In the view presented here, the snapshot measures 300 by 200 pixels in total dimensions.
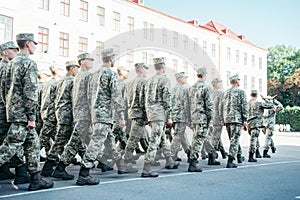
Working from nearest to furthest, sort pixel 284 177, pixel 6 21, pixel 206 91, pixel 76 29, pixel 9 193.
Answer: pixel 9 193
pixel 284 177
pixel 206 91
pixel 6 21
pixel 76 29

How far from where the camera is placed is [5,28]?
86.6 feet

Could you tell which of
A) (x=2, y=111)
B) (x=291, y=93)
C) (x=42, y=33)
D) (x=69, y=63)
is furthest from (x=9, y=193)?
(x=291, y=93)

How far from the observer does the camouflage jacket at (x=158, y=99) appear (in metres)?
7.82

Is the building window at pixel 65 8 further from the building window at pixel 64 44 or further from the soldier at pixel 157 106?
the soldier at pixel 157 106

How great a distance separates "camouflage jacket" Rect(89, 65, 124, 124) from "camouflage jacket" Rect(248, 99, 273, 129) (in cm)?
560

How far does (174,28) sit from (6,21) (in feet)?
61.8

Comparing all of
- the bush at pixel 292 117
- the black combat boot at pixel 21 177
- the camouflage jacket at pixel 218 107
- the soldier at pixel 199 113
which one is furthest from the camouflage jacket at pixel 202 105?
the bush at pixel 292 117

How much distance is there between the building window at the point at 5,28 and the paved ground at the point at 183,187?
1982cm

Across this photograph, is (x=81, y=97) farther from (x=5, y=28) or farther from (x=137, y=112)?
(x=5, y=28)

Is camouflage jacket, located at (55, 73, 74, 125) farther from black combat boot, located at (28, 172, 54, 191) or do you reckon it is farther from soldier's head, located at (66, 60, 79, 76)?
black combat boot, located at (28, 172, 54, 191)

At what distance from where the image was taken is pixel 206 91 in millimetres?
8859

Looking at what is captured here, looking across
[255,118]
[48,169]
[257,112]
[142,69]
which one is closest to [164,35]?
[257,112]

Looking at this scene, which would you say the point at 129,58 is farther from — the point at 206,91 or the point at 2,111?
the point at 2,111

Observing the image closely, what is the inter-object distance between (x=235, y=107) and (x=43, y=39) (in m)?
22.3
